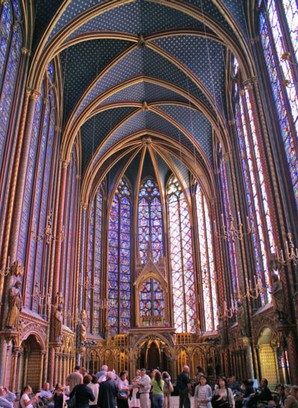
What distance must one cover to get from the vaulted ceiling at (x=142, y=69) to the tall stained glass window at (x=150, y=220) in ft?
14.2

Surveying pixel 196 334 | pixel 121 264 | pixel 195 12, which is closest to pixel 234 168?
pixel 195 12

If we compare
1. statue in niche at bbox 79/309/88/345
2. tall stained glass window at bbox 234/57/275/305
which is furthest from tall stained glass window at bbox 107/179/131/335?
tall stained glass window at bbox 234/57/275/305

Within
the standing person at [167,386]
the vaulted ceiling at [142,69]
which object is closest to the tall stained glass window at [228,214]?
the vaulted ceiling at [142,69]

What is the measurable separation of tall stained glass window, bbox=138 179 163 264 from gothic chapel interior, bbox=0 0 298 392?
0.12 meters

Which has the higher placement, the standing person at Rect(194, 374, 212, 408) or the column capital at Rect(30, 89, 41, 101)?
the column capital at Rect(30, 89, 41, 101)

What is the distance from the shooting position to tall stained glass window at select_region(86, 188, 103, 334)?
27516 mm

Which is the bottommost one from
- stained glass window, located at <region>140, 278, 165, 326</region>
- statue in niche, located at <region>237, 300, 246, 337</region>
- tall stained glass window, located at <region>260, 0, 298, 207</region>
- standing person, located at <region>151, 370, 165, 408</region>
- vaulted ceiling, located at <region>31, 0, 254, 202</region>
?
standing person, located at <region>151, 370, 165, 408</region>

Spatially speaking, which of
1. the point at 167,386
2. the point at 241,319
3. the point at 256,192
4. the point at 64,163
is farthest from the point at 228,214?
the point at 167,386

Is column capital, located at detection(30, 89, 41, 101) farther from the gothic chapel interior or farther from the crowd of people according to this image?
the crowd of people

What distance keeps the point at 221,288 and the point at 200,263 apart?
5.23 metres

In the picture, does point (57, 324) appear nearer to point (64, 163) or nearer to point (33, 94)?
point (64, 163)

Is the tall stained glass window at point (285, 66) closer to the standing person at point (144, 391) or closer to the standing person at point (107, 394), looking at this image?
the standing person at point (144, 391)

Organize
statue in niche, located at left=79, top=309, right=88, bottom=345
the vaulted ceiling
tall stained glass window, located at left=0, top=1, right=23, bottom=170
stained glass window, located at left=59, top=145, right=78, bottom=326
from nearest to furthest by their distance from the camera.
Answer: tall stained glass window, located at left=0, top=1, right=23, bottom=170 < the vaulted ceiling < stained glass window, located at left=59, top=145, right=78, bottom=326 < statue in niche, located at left=79, top=309, right=88, bottom=345

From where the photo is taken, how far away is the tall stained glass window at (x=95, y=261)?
27.5 m
